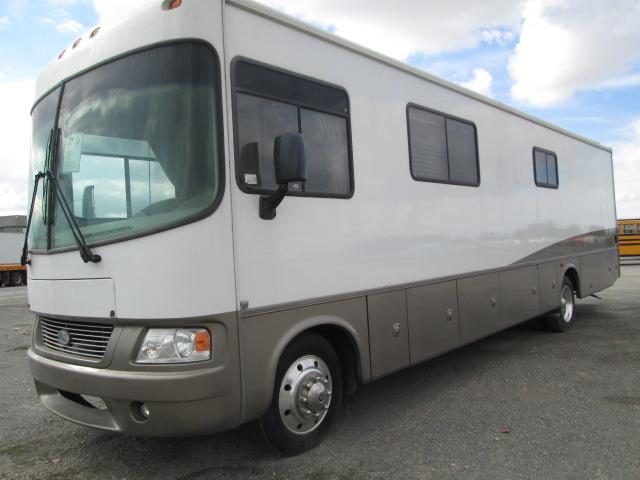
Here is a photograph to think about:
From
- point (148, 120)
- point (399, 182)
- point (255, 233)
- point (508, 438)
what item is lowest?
point (508, 438)

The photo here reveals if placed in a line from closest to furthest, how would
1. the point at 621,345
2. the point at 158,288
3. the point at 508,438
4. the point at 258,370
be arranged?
the point at 158,288, the point at 258,370, the point at 508,438, the point at 621,345

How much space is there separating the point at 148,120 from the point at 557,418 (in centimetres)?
384

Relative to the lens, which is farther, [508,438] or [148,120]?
[508,438]

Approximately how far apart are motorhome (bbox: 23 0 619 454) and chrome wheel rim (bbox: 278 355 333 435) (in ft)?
0.05

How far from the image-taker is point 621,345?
6898 millimetres

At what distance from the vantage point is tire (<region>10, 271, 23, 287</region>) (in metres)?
29.2

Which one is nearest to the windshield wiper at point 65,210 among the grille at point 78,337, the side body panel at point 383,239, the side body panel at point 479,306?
the grille at point 78,337

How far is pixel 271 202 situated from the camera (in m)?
3.39

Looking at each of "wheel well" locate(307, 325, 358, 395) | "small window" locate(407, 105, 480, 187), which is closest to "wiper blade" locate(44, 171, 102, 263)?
"wheel well" locate(307, 325, 358, 395)

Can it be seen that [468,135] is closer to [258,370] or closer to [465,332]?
[465,332]

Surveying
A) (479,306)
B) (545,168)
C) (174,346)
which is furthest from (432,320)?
(545,168)

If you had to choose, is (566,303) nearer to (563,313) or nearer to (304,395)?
(563,313)

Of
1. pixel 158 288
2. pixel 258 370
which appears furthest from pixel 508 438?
pixel 158 288

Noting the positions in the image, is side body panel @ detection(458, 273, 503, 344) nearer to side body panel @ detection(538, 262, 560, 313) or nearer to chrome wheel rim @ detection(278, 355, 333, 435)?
A: side body panel @ detection(538, 262, 560, 313)
